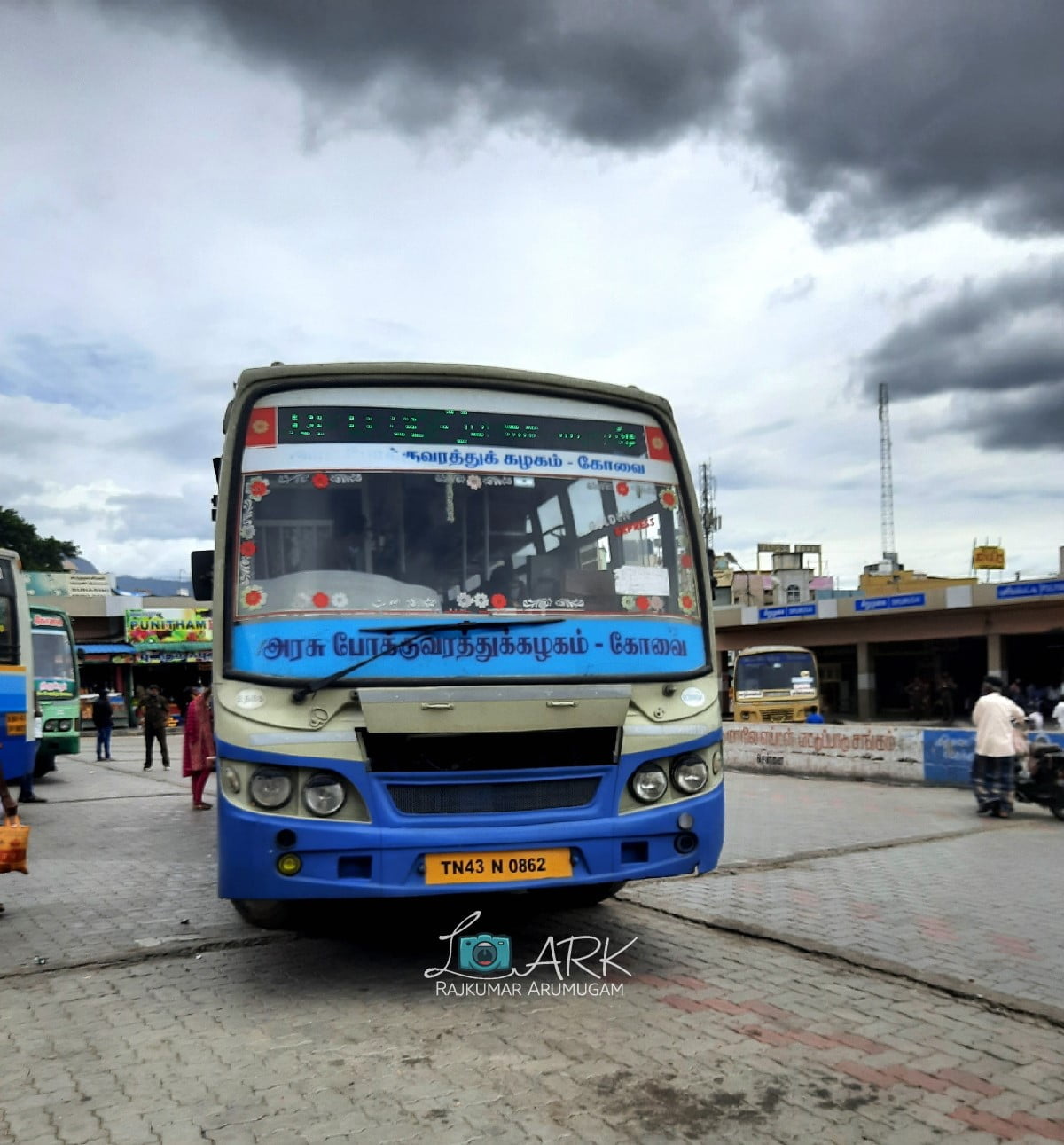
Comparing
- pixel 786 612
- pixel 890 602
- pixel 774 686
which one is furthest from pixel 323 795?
pixel 786 612

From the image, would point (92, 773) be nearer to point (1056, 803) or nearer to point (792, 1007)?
point (1056, 803)

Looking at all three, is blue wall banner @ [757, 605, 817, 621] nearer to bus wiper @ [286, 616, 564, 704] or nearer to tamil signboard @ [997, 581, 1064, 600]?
tamil signboard @ [997, 581, 1064, 600]

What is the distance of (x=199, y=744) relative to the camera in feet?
45.6

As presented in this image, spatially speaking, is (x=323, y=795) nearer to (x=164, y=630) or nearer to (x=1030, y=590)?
(x=1030, y=590)

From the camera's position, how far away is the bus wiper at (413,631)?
5.00 m

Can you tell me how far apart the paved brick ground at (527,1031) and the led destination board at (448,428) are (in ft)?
8.83

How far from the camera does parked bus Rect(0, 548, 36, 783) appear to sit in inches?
491

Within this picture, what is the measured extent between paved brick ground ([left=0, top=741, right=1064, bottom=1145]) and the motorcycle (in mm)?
4511

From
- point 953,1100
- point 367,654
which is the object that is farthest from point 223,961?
point 953,1100

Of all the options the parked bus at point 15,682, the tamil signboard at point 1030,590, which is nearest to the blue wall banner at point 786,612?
the tamil signboard at point 1030,590

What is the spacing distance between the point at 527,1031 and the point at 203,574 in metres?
2.83

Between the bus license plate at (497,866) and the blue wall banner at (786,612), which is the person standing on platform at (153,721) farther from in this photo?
the blue wall banner at (786,612)

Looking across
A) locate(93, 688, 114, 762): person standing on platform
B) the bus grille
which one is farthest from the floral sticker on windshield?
locate(93, 688, 114, 762): person standing on platform

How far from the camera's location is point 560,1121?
3.83m
